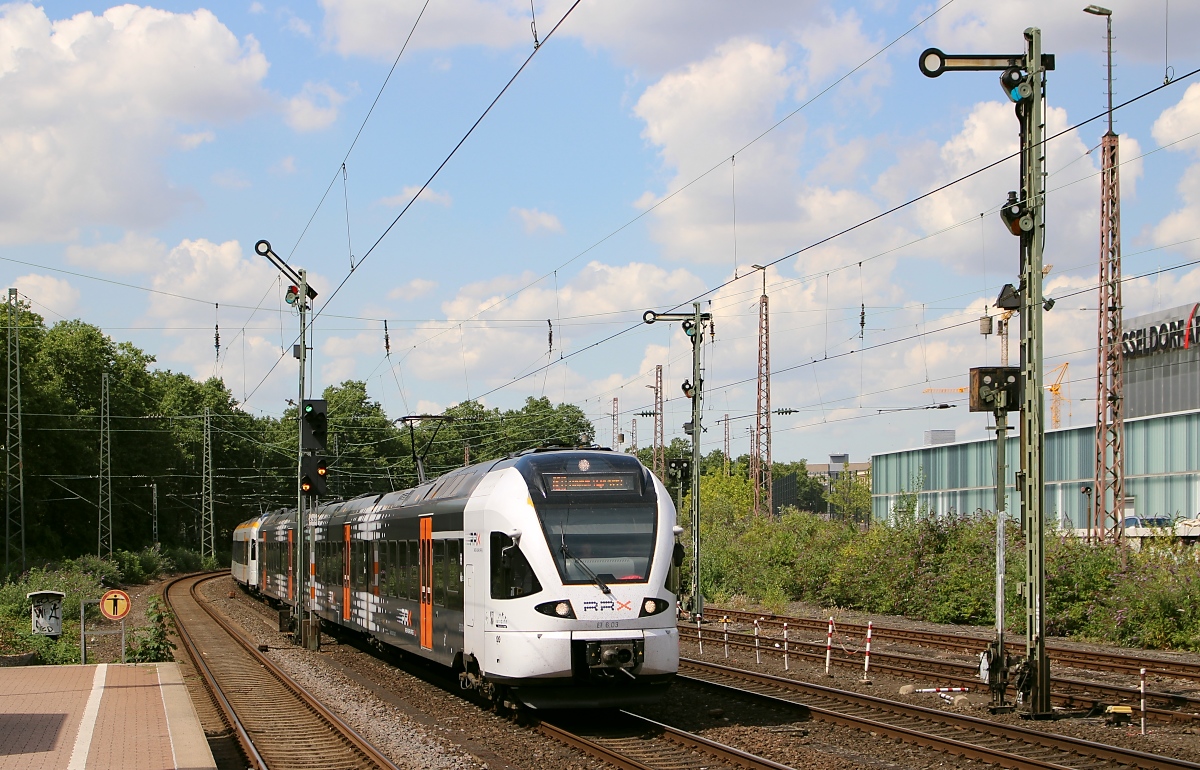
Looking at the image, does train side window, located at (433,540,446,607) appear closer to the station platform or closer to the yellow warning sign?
the station platform

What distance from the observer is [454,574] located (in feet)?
53.2

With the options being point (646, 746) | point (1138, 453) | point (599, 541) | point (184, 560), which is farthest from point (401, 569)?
point (184, 560)

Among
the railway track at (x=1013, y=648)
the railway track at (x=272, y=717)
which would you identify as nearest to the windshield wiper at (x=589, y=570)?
the railway track at (x=272, y=717)

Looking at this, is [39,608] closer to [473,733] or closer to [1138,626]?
[473,733]

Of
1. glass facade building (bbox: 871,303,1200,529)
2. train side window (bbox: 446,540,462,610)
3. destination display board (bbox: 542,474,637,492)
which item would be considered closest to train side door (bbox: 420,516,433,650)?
train side window (bbox: 446,540,462,610)

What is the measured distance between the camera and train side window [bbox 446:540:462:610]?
1591 centimetres

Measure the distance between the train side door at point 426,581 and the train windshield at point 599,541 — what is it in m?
4.27

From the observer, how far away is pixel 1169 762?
436 inches

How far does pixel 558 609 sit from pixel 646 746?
1.82m

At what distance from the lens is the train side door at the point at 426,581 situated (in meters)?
17.7

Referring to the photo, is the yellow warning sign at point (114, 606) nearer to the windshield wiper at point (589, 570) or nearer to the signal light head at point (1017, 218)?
the windshield wiper at point (589, 570)

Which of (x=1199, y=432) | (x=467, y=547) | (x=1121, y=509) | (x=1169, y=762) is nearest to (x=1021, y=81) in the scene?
(x=1169, y=762)

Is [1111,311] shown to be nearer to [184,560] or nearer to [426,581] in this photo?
[426,581]

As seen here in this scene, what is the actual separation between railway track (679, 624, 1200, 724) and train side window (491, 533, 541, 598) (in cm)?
749
